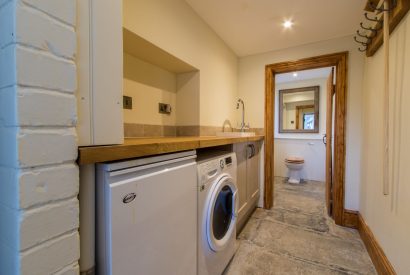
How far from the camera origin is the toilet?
370cm

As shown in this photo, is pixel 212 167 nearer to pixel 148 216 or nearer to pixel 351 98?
pixel 148 216

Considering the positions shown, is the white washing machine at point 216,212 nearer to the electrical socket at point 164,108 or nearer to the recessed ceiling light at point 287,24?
the electrical socket at point 164,108

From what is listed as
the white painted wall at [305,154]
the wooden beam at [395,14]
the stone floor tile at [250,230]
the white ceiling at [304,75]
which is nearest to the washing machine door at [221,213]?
the stone floor tile at [250,230]

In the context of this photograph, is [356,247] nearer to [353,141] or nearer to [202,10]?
[353,141]

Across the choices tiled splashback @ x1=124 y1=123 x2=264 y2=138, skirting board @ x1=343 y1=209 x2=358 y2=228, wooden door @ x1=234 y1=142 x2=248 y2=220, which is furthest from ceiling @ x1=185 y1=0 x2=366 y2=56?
skirting board @ x1=343 y1=209 x2=358 y2=228

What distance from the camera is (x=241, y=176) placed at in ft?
6.31

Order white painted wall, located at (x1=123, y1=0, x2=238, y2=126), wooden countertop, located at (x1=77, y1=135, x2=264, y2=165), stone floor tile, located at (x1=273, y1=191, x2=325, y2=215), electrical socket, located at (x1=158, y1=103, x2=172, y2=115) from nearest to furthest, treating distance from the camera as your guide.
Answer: wooden countertop, located at (x1=77, y1=135, x2=264, y2=165) < white painted wall, located at (x1=123, y1=0, x2=238, y2=126) < electrical socket, located at (x1=158, y1=103, x2=172, y2=115) < stone floor tile, located at (x1=273, y1=191, x2=325, y2=215)

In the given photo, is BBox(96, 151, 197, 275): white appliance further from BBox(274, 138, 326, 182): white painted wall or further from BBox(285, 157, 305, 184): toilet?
BBox(274, 138, 326, 182): white painted wall

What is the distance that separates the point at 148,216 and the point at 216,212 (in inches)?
25.9

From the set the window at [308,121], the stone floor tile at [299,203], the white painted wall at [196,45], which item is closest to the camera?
the white painted wall at [196,45]

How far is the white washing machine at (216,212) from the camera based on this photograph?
1.10 meters

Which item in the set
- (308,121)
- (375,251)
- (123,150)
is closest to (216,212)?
(123,150)

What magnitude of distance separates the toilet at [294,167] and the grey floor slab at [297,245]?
114 cm

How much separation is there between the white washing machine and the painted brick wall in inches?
26.4
